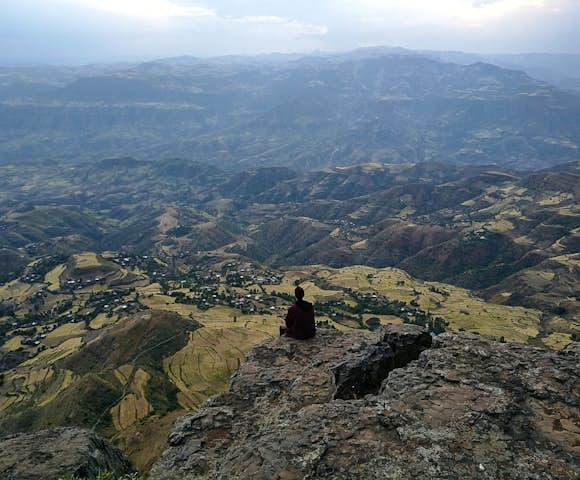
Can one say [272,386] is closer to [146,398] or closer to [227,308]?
[146,398]

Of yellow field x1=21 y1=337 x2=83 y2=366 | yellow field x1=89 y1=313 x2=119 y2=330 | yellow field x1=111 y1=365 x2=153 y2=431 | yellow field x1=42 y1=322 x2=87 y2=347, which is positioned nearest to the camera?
yellow field x1=111 y1=365 x2=153 y2=431

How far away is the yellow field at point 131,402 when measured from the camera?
80.8 metres

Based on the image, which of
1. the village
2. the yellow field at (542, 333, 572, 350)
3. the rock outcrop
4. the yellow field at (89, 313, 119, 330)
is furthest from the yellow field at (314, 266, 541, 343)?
the rock outcrop

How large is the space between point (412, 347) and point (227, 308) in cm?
14513

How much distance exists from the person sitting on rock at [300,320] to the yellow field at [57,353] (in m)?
122

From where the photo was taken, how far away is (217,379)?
3947 inches

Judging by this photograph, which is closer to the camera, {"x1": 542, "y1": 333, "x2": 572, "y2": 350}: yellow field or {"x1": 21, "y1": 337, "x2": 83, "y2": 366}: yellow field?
{"x1": 21, "y1": 337, "x2": 83, "y2": 366}: yellow field

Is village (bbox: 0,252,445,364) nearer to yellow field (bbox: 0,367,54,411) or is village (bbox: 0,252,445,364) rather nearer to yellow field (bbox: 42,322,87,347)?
yellow field (bbox: 42,322,87,347)

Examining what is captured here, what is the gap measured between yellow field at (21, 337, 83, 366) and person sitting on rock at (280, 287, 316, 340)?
12209cm

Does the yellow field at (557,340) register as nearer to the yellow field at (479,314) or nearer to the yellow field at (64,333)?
the yellow field at (479,314)

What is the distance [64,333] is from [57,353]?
20.7m

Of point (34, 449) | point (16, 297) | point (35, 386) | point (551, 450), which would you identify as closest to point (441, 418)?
point (551, 450)

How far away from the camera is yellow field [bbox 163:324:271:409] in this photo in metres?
95.1

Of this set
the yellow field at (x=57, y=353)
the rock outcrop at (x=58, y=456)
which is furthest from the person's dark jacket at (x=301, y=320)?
the yellow field at (x=57, y=353)
